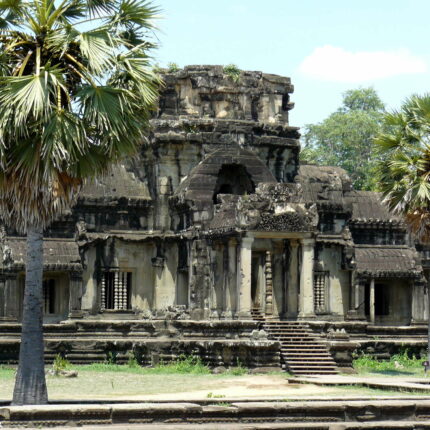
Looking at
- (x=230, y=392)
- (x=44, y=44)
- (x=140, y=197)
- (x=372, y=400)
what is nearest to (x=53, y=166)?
(x=44, y=44)

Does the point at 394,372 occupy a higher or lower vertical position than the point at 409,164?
lower

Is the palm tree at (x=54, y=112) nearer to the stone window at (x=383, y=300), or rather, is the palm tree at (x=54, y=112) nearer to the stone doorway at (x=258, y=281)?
the stone doorway at (x=258, y=281)

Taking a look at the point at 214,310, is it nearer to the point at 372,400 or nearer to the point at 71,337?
the point at 71,337

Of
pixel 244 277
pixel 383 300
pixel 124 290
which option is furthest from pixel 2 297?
pixel 383 300

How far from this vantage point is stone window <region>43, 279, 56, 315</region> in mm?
37406

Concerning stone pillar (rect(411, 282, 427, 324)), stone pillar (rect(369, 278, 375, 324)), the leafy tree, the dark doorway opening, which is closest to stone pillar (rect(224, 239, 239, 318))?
the dark doorway opening

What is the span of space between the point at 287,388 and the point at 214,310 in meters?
6.38

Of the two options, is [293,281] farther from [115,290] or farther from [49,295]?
[49,295]

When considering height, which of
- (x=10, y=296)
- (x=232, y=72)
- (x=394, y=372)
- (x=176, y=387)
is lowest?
(x=176, y=387)

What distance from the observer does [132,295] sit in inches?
1492

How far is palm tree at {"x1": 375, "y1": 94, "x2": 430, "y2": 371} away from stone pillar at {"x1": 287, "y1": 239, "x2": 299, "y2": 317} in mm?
3824

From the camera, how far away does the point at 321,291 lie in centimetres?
4022

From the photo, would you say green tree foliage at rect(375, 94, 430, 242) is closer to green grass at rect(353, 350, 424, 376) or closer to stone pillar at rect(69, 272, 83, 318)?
green grass at rect(353, 350, 424, 376)

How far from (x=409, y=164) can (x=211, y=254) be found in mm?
6810
